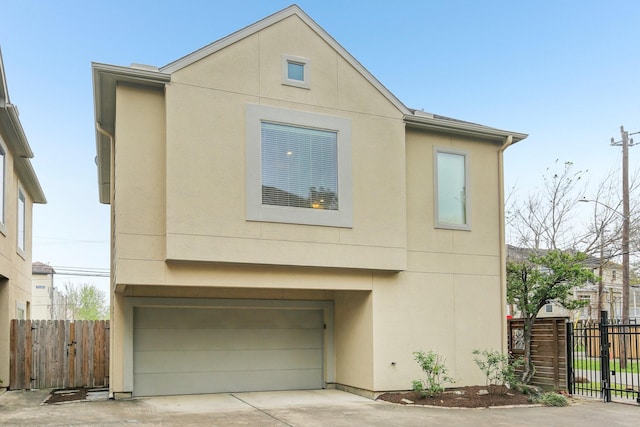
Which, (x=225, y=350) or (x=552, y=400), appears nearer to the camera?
(x=552, y=400)

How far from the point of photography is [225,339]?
12406 millimetres

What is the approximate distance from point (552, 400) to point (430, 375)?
230 centimetres

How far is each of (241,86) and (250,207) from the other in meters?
2.27

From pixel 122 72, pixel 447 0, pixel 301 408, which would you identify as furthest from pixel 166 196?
pixel 447 0

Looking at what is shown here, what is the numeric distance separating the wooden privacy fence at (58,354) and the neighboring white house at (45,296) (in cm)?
2904

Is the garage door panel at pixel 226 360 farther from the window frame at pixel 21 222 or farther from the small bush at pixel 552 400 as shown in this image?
the window frame at pixel 21 222

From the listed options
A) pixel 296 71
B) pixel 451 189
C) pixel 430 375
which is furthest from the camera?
pixel 451 189

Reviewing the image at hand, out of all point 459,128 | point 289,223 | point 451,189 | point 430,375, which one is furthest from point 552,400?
point 289,223

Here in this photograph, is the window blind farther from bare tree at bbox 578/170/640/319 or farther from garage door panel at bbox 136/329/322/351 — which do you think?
bare tree at bbox 578/170/640/319

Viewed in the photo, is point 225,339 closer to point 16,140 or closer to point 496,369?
point 496,369

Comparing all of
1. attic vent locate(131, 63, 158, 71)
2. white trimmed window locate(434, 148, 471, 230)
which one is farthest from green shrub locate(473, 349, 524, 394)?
attic vent locate(131, 63, 158, 71)

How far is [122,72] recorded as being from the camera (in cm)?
1005

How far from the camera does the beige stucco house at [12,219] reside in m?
12.8

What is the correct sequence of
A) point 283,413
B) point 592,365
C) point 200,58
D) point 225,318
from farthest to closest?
point 592,365 → point 225,318 → point 200,58 → point 283,413
